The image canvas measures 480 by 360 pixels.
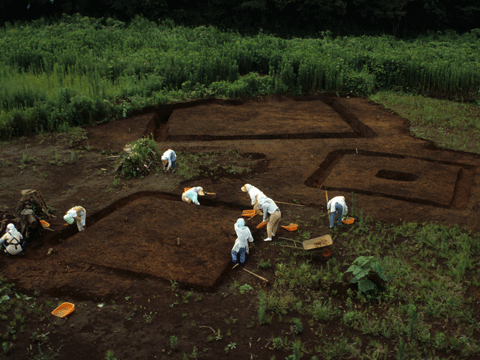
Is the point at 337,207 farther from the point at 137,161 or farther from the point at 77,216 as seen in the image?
the point at 137,161

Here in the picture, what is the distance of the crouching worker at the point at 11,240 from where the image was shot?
7055mm

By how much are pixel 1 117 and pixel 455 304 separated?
39.9ft

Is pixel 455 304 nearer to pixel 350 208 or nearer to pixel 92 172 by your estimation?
pixel 350 208

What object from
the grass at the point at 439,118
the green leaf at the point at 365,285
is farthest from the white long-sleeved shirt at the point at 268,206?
the grass at the point at 439,118

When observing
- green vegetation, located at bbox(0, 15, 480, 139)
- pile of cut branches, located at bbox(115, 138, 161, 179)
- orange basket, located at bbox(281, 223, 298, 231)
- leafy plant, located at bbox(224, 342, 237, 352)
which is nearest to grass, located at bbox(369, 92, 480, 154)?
green vegetation, located at bbox(0, 15, 480, 139)

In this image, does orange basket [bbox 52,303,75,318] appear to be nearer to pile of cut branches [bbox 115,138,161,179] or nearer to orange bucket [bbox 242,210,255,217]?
orange bucket [bbox 242,210,255,217]

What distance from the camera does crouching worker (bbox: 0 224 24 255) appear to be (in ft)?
23.1

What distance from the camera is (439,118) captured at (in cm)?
1407

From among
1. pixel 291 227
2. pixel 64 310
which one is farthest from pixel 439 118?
pixel 64 310

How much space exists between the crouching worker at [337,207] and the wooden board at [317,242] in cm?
94

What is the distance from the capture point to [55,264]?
22.7 feet

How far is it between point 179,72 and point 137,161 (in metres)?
7.75

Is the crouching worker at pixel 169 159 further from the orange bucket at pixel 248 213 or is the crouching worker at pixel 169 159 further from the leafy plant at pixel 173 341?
the leafy plant at pixel 173 341

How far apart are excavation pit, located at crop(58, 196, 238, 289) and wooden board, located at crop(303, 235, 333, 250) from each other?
50.1 inches
